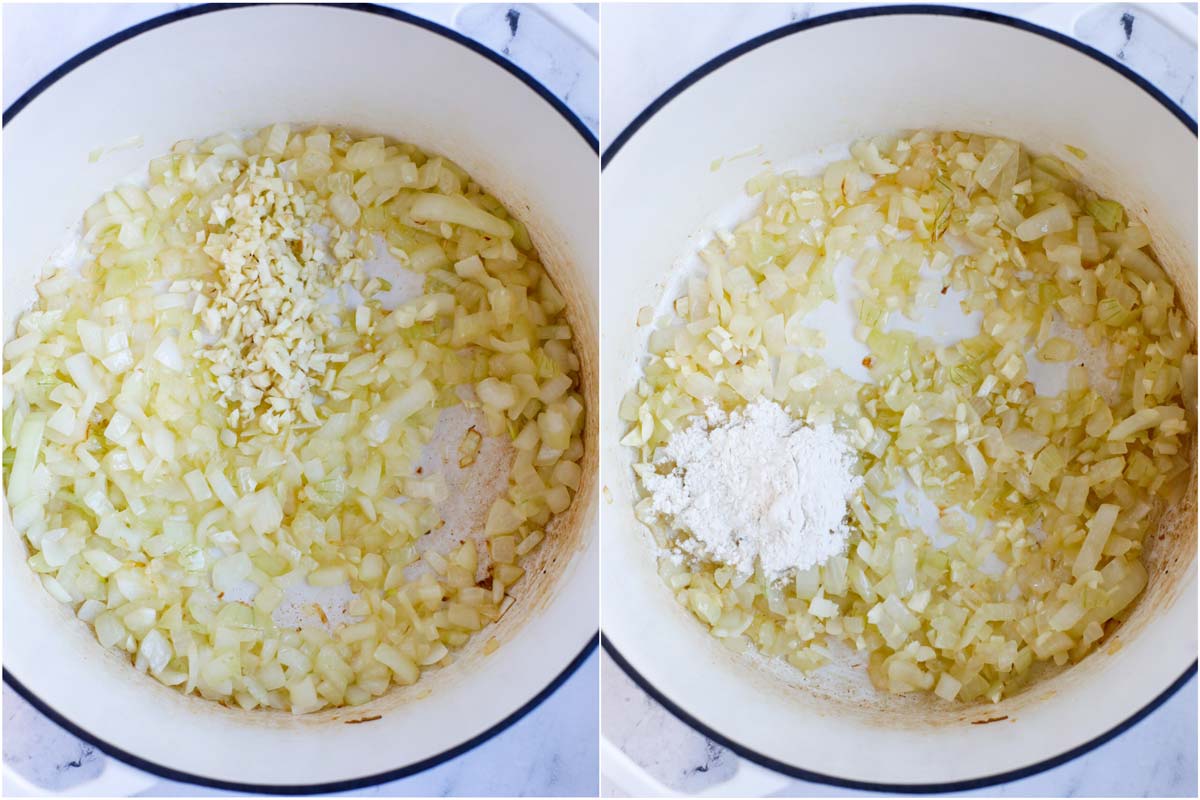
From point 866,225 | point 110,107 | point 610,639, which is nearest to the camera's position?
point 610,639

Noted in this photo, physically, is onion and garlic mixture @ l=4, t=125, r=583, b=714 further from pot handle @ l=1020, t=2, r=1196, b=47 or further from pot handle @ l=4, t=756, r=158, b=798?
pot handle @ l=1020, t=2, r=1196, b=47

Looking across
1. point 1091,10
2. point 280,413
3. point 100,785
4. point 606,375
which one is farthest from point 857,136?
point 100,785

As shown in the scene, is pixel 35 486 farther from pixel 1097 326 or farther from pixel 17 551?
pixel 1097 326

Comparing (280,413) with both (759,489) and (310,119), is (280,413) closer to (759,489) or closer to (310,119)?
(310,119)

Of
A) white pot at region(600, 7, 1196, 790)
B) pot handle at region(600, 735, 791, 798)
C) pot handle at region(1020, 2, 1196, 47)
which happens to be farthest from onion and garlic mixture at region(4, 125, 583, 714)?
pot handle at region(1020, 2, 1196, 47)

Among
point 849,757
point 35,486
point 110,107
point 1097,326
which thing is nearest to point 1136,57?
point 1097,326

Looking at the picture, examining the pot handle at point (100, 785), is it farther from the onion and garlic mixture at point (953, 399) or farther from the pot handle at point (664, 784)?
the onion and garlic mixture at point (953, 399)
